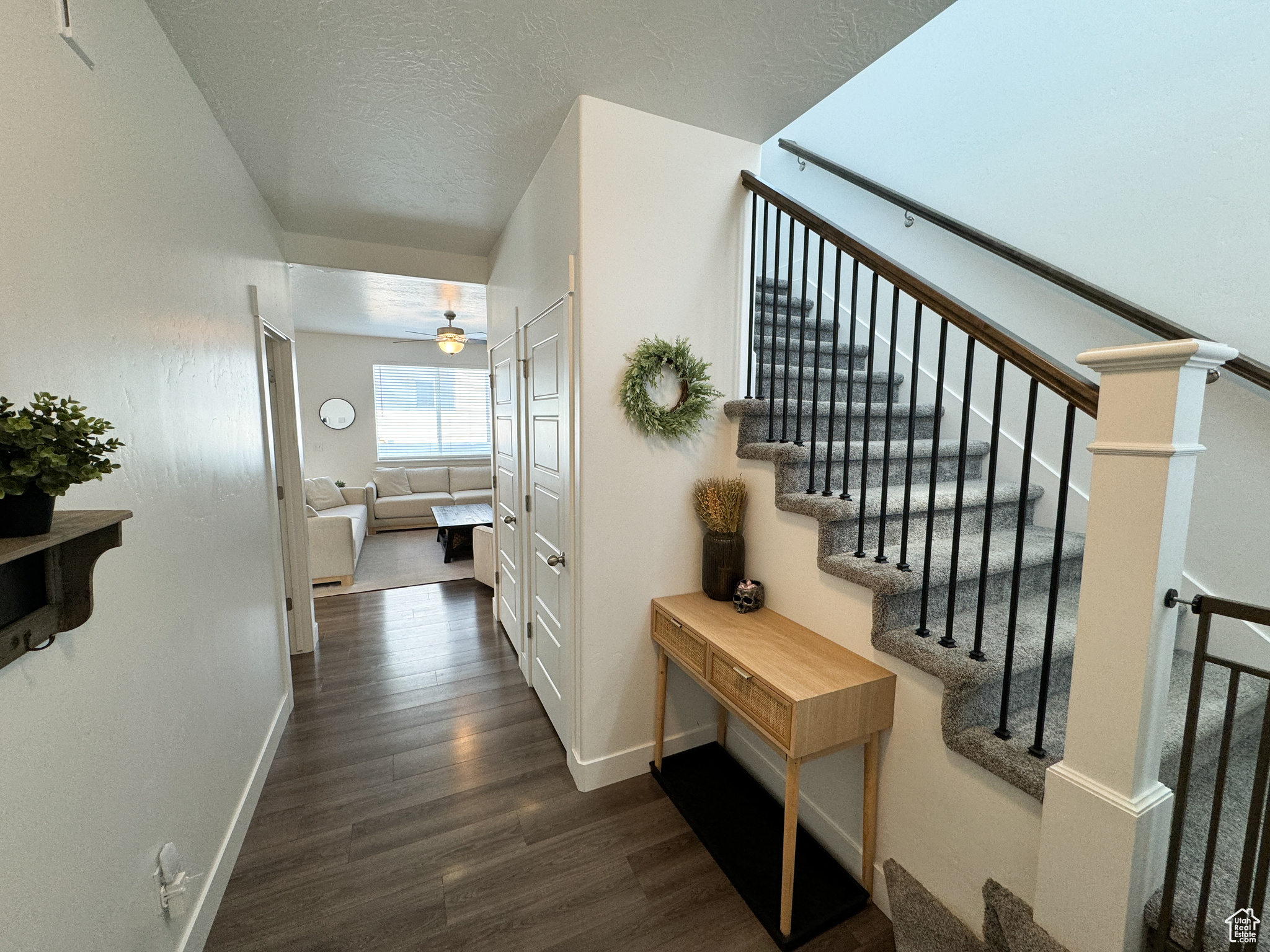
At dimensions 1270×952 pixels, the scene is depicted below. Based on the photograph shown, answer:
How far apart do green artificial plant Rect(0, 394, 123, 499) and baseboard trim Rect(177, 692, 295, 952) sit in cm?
150

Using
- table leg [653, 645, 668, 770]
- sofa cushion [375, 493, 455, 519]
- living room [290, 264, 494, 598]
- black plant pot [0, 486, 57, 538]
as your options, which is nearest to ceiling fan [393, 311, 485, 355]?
living room [290, 264, 494, 598]

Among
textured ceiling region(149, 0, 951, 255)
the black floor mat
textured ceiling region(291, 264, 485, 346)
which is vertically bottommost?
the black floor mat

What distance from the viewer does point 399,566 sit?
5309 millimetres

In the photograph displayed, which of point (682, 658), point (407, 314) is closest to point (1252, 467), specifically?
point (682, 658)

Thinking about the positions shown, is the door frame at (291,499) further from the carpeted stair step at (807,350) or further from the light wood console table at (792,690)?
the carpeted stair step at (807,350)

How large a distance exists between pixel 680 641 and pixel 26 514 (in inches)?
69.4

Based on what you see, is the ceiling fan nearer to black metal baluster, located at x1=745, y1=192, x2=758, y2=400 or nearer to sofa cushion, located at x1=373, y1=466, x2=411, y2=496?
sofa cushion, located at x1=373, y1=466, x2=411, y2=496

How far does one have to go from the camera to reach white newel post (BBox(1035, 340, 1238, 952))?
3.14 feet

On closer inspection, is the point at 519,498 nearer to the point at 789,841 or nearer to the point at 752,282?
the point at 752,282

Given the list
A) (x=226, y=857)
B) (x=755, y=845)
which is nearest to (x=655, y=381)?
(x=755, y=845)

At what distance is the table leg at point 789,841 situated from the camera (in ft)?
4.84

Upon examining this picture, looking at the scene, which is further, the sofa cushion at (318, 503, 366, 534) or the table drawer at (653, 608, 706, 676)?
the sofa cushion at (318, 503, 366, 534)

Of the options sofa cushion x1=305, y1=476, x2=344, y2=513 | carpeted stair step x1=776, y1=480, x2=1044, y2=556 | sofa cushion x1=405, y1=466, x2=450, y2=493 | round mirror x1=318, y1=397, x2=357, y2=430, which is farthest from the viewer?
sofa cushion x1=405, y1=466, x2=450, y2=493

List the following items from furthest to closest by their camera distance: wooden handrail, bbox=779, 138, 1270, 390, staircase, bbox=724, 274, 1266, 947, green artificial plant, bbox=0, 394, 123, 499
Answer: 1. wooden handrail, bbox=779, 138, 1270, 390
2. staircase, bbox=724, 274, 1266, 947
3. green artificial plant, bbox=0, 394, 123, 499
